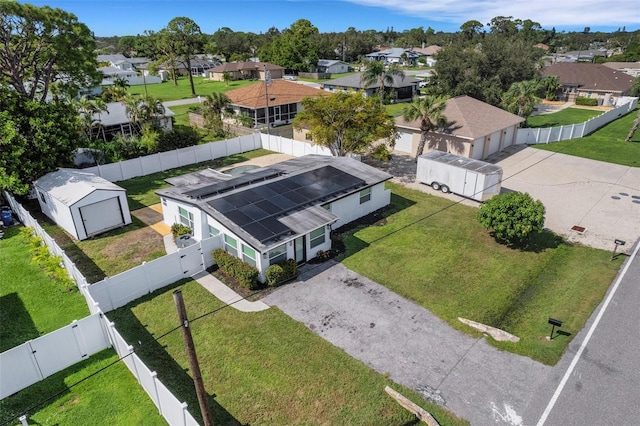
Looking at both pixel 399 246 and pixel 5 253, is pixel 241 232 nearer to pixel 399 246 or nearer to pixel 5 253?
pixel 399 246

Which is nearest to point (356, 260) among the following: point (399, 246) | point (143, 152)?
point (399, 246)

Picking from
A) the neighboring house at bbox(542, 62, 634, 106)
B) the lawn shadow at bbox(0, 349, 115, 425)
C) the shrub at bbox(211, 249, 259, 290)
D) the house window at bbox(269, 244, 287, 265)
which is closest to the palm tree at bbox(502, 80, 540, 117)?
the neighboring house at bbox(542, 62, 634, 106)

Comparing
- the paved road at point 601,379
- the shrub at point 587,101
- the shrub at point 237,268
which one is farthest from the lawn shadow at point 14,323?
the shrub at point 587,101

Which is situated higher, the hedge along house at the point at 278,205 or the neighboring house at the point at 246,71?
the neighboring house at the point at 246,71

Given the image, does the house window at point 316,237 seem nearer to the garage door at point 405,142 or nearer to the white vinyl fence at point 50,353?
the white vinyl fence at point 50,353

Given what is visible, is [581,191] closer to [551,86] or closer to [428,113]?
[428,113]

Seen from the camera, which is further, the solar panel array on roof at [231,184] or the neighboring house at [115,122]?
the neighboring house at [115,122]
